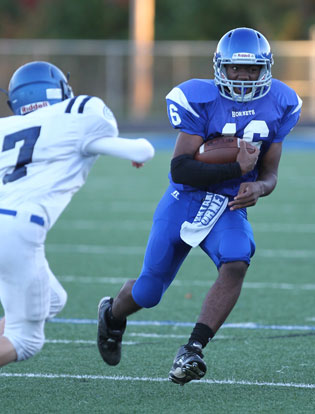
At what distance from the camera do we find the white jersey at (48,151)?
144 inches

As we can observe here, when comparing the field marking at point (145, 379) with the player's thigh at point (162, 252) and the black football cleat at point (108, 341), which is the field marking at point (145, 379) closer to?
the black football cleat at point (108, 341)

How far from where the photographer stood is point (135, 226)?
943 centimetres

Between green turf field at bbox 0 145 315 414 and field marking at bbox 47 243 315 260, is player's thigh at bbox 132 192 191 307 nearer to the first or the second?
green turf field at bbox 0 145 315 414


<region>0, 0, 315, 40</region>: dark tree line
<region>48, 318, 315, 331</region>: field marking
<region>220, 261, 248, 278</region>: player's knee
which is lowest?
<region>0, 0, 315, 40</region>: dark tree line

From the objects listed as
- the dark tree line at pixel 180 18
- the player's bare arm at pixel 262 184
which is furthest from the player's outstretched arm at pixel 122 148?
the dark tree line at pixel 180 18

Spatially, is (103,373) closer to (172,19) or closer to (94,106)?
(94,106)

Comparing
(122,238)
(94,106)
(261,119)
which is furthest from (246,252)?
(122,238)

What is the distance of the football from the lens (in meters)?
4.17

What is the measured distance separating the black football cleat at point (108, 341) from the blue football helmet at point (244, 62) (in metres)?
1.26

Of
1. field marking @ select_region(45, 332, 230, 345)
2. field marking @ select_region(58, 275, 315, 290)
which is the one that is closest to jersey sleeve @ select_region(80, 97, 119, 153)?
field marking @ select_region(45, 332, 230, 345)

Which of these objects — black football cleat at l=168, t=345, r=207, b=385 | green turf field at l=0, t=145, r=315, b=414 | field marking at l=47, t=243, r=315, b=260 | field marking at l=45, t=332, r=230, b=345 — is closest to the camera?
black football cleat at l=168, t=345, r=207, b=385

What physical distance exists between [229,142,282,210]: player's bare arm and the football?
150 mm

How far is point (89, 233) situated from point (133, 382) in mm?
4867

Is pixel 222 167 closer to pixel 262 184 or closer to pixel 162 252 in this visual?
pixel 262 184
